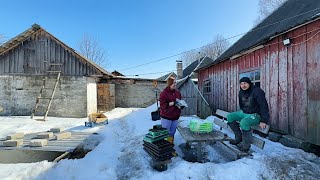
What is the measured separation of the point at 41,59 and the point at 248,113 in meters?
13.6

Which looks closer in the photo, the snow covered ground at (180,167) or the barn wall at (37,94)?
the snow covered ground at (180,167)

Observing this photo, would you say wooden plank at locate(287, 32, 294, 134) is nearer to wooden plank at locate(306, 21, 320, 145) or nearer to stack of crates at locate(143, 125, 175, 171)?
wooden plank at locate(306, 21, 320, 145)

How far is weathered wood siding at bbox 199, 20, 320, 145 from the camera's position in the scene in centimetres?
547

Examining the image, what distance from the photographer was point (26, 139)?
7.70 metres

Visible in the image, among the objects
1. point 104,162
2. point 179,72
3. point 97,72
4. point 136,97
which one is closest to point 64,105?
point 97,72

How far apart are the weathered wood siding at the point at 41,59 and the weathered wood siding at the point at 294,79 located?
1029 centimetres

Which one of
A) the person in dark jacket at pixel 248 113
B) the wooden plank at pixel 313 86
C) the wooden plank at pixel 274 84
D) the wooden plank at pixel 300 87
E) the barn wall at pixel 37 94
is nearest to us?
the person in dark jacket at pixel 248 113

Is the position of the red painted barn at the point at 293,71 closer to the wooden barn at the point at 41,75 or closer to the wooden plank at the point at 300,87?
the wooden plank at the point at 300,87

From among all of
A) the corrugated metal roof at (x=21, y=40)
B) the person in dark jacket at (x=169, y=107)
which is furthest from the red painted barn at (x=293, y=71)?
the corrugated metal roof at (x=21, y=40)

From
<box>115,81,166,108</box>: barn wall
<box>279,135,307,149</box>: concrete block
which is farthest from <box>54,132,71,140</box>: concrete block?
<box>115,81,166,108</box>: barn wall

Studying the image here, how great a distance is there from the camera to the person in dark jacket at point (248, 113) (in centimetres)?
477

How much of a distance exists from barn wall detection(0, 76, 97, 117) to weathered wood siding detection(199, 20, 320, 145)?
10.2 m

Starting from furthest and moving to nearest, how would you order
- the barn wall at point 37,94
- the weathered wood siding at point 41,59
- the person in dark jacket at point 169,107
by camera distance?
the weathered wood siding at point 41,59, the barn wall at point 37,94, the person in dark jacket at point 169,107

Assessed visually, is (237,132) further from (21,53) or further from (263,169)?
(21,53)
